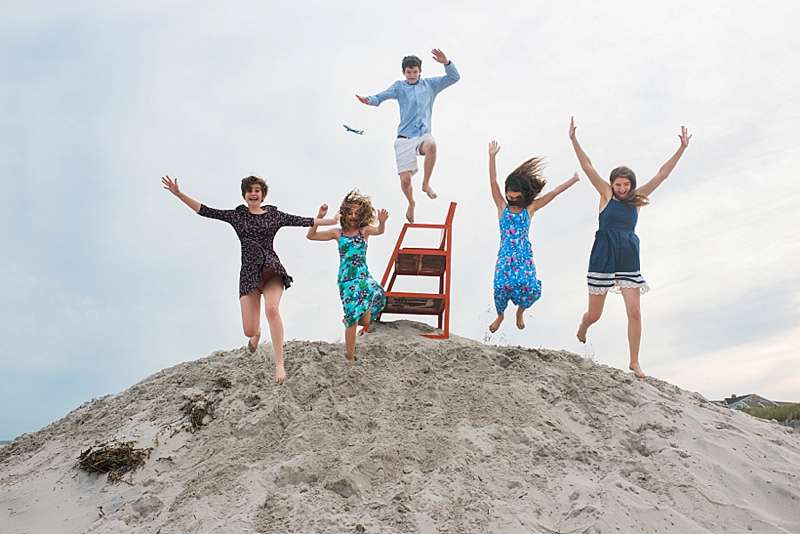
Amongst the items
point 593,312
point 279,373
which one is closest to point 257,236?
point 279,373

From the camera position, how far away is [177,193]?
6.18 metres

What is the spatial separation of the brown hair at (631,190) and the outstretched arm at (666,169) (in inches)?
2.9

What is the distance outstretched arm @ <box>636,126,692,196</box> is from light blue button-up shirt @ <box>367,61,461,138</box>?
2508 millimetres

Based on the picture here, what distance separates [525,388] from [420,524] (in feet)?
7.20

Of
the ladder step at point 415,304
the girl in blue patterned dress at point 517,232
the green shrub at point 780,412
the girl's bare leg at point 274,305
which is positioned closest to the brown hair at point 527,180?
the girl in blue patterned dress at point 517,232

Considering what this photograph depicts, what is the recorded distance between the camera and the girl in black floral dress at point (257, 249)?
611 cm

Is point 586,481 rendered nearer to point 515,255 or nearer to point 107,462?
point 515,255

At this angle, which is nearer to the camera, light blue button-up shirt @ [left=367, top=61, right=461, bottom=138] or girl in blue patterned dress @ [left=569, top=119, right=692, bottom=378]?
girl in blue patterned dress @ [left=569, top=119, right=692, bottom=378]

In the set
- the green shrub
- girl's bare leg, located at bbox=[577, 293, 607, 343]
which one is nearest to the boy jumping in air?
girl's bare leg, located at bbox=[577, 293, 607, 343]

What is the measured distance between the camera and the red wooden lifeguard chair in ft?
24.1

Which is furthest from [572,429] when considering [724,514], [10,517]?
[10,517]

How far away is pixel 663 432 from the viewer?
635 centimetres

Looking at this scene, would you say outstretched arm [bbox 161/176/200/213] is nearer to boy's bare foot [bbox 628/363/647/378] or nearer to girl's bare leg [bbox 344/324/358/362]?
girl's bare leg [bbox 344/324/358/362]

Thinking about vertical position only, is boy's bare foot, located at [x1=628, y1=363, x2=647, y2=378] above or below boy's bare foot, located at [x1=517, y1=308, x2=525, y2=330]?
below
